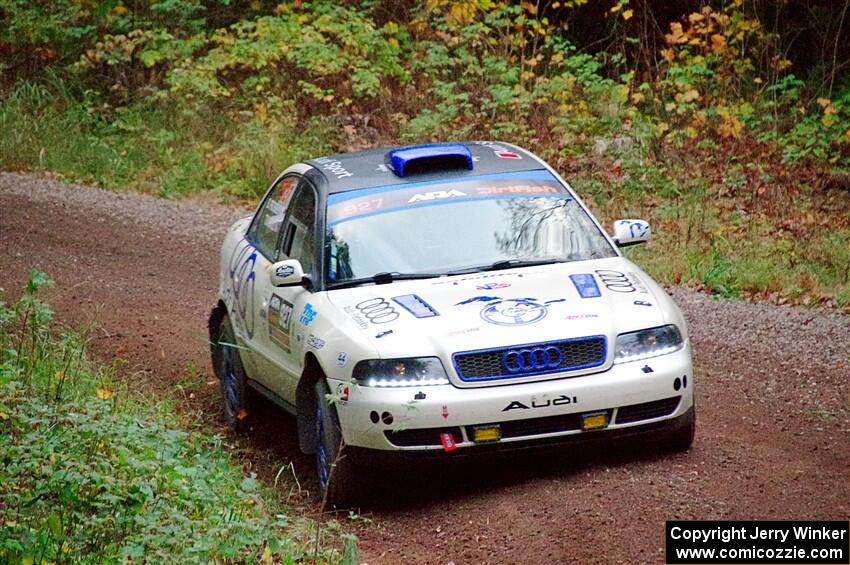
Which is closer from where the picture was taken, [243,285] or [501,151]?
[501,151]

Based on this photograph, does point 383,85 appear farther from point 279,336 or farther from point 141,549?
point 141,549

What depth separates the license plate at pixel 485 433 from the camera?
6281mm

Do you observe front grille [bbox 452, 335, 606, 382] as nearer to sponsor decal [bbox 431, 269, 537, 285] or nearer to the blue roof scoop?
sponsor decal [bbox 431, 269, 537, 285]

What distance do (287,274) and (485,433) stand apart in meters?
1.62

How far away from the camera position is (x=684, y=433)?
22.2 feet

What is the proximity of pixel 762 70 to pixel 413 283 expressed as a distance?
37.7 feet

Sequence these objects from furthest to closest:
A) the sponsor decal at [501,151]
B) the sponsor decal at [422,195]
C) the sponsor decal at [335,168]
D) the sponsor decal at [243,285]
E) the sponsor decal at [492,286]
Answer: the sponsor decal at [243,285]
the sponsor decal at [501,151]
the sponsor decal at [335,168]
the sponsor decal at [422,195]
the sponsor decal at [492,286]

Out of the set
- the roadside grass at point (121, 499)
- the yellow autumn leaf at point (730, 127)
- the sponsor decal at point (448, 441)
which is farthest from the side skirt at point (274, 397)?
the yellow autumn leaf at point (730, 127)

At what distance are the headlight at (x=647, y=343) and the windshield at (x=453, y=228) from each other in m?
0.96

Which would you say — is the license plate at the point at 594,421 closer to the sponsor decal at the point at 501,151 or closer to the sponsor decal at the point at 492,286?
the sponsor decal at the point at 492,286

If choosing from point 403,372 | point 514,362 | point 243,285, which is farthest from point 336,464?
point 243,285

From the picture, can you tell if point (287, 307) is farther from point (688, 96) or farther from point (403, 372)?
point (688, 96)

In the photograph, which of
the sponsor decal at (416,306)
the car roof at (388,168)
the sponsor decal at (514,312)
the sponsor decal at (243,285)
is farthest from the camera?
the sponsor decal at (243,285)

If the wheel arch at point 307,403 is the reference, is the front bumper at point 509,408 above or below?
above
